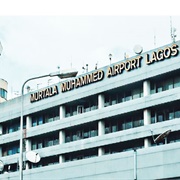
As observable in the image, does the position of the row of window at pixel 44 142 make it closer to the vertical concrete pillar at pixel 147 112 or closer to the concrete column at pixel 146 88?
the vertical concrete pillar at pixel 147 112

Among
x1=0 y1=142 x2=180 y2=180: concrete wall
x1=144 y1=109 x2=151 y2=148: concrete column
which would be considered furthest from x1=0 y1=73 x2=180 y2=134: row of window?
x1=0 y1=142 x2=180 y2=180: concrete wall

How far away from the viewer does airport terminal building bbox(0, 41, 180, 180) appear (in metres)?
37.9

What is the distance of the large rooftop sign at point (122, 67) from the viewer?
39.0 meters

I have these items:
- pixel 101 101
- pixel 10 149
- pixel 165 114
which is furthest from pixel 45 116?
pixel 165 114

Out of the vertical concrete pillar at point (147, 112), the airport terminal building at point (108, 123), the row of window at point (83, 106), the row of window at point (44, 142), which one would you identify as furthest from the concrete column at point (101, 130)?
the row of window at point (44, 142)

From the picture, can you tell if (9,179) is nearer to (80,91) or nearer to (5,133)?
(5,133)

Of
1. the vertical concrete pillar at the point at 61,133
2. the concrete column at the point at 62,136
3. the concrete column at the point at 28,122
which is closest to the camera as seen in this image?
the vertical concrete pillar at the point at 61,133

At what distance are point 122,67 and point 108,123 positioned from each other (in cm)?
513

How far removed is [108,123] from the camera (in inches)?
1767

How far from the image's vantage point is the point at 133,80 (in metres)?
41.5

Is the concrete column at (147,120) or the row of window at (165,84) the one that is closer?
the row of window at (165,84)

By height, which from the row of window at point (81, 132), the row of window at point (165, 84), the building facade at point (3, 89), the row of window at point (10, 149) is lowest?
the row of window at point (10, 149)

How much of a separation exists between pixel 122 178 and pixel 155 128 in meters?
4.26

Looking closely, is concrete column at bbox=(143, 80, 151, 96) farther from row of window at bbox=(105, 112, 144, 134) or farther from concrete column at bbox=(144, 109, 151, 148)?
row of window at bbox=(105, 112, 144, 134)
